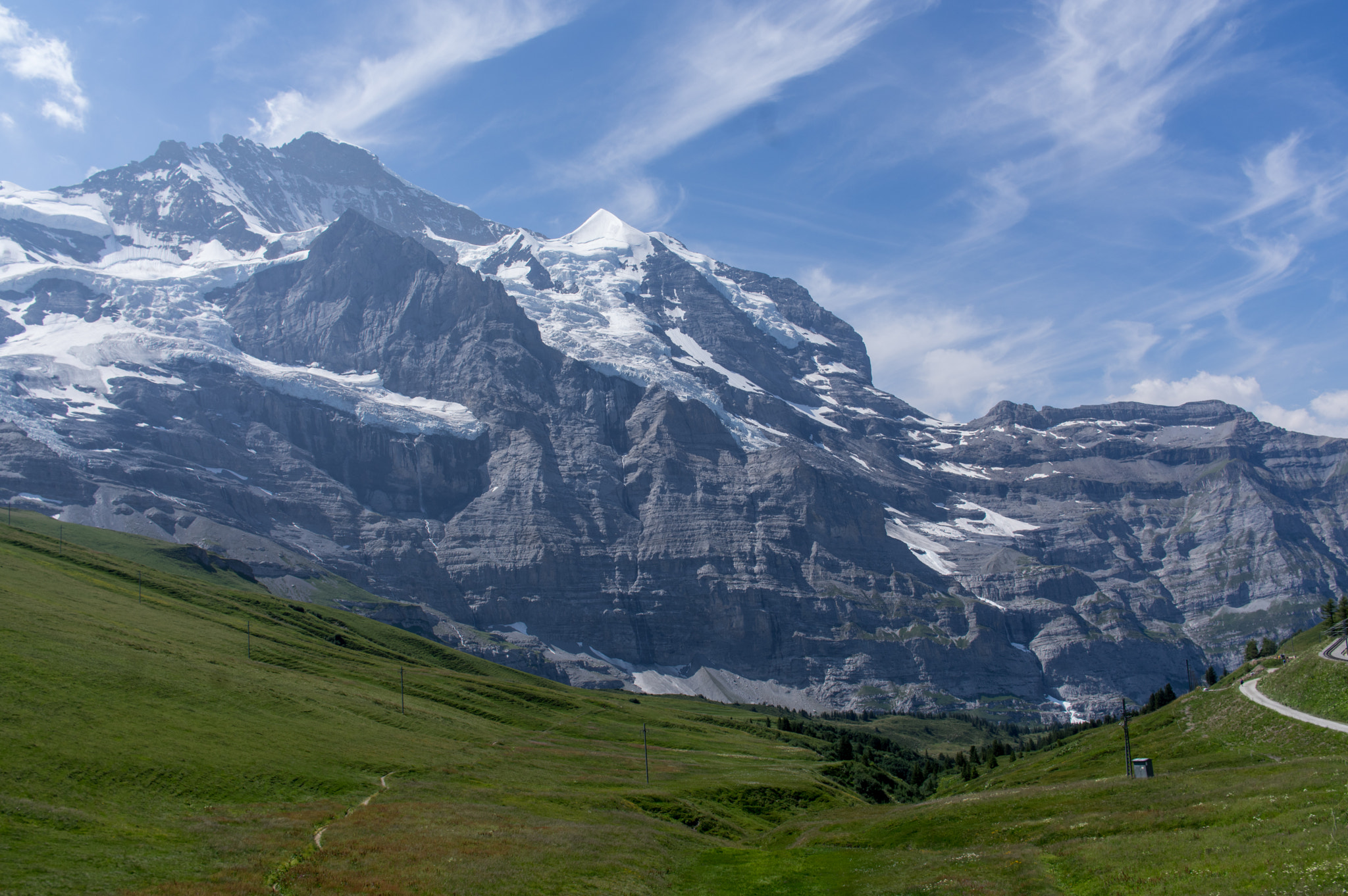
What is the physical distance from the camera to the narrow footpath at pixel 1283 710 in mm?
57812

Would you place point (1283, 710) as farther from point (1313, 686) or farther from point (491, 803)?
point (491, 803)

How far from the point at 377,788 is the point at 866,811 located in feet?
126

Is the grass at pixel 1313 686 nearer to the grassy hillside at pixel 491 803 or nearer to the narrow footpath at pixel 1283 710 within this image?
the narrow footpath at pixel 1283 710

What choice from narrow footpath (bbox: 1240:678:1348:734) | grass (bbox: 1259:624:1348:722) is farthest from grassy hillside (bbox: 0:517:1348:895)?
grass (bbox: 1259:624:1348:722)

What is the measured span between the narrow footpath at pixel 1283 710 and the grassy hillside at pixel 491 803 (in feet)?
3.54

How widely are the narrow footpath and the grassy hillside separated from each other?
3.54 feet

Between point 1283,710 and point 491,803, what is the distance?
57.1 metres

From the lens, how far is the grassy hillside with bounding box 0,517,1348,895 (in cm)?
3644

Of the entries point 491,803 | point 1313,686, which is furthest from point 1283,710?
point 491,803

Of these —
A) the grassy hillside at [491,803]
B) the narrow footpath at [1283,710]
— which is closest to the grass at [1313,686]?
the narrow footpath at [1283,710]

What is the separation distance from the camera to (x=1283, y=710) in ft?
218

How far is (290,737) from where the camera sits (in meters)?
76.2

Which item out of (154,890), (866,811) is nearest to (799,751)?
(866,811)

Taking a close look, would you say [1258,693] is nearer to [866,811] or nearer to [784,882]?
[866,811]
